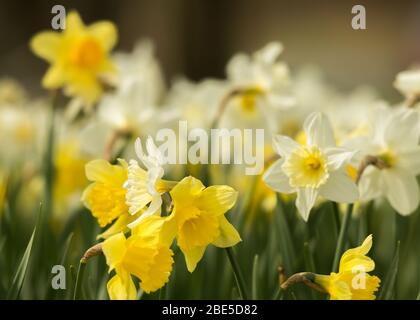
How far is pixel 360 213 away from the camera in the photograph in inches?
40.0

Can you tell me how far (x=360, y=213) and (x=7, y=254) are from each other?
1.86 feet

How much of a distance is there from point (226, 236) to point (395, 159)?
0.30 metres

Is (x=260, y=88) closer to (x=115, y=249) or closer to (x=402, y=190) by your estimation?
(x=402, y=190)

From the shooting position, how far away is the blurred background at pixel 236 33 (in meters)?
6.31

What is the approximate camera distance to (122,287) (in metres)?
0.78

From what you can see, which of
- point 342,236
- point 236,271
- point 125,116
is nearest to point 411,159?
point 342,236

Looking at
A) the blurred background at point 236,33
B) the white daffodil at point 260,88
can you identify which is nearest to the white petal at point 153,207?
the white daffodil at point 260,88

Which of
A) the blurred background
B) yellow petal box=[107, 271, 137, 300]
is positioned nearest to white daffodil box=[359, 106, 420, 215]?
yellow petal box=[107, 271, 137, 300]

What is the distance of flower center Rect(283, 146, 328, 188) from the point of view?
2.78 feet

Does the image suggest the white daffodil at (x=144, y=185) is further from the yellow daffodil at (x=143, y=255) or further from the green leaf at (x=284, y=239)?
the green leaf at (x=284, y=239)

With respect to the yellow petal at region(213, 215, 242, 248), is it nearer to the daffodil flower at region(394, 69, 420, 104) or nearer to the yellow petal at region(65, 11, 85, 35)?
the daffodil flower at region(394, 69, 420, 104)

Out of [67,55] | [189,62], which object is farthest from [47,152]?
[189,62]

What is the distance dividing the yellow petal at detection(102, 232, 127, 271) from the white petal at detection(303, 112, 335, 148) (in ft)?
0.86

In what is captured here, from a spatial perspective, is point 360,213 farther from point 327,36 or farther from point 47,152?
point 327,36
